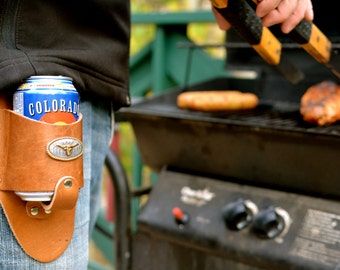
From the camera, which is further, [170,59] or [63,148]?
[170,59]

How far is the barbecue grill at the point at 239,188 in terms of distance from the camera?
1.39 metres

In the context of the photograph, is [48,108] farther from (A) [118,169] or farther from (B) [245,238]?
(A) [118,169]

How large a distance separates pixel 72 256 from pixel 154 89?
1615 mm

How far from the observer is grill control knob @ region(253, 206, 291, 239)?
4.66 feet

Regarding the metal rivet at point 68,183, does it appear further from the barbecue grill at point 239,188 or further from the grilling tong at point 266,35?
the barbecue grill at point 239,188

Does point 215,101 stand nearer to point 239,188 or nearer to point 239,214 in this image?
point 239,188

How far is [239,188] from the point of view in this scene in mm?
1583

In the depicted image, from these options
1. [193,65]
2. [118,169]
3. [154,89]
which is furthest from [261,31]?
[154,89]

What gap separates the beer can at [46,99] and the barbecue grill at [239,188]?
0.66 meters

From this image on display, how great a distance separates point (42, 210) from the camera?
96cm

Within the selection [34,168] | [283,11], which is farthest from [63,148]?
[283,11]

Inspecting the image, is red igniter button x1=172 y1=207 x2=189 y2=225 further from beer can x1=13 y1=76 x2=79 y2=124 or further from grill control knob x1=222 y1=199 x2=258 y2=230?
beer can x1=13 y1=76 x2=79 y2=124

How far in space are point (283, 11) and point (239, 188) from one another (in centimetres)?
68

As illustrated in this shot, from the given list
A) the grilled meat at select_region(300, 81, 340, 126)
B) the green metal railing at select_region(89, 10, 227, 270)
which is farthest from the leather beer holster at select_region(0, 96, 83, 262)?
the green metal railing at select_region(89, 10, 227, 270)
